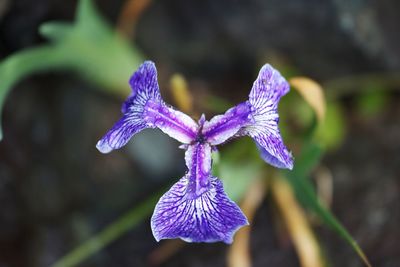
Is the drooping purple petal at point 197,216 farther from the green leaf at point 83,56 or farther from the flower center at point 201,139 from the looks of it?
the green leaf at point 83,56

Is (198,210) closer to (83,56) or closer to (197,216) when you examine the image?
(197,216)

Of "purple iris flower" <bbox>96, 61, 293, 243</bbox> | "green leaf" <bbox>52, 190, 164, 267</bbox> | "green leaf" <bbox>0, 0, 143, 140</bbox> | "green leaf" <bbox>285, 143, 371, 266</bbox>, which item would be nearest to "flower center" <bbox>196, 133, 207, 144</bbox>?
"purple iris flower" <bbox>96, 61, 293, 243</bbox>

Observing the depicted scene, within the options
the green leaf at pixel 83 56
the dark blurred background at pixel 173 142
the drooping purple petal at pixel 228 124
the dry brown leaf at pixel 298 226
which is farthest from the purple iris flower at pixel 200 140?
the dark blurred background at pixel 173 142

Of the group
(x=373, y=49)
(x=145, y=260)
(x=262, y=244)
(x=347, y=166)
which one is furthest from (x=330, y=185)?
(x=145, y=260)

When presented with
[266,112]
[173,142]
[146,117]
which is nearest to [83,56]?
[173,142]

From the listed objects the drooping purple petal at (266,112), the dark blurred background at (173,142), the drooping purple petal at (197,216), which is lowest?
the drooping purple petal at (197,216)

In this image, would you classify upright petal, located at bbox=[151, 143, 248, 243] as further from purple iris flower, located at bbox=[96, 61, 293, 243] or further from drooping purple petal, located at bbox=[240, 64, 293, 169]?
drooping purple petal, located at bbox=[240, 64, 293, 169]

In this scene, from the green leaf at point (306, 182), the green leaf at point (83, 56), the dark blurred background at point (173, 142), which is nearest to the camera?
the green leaf at point (306, 182)
